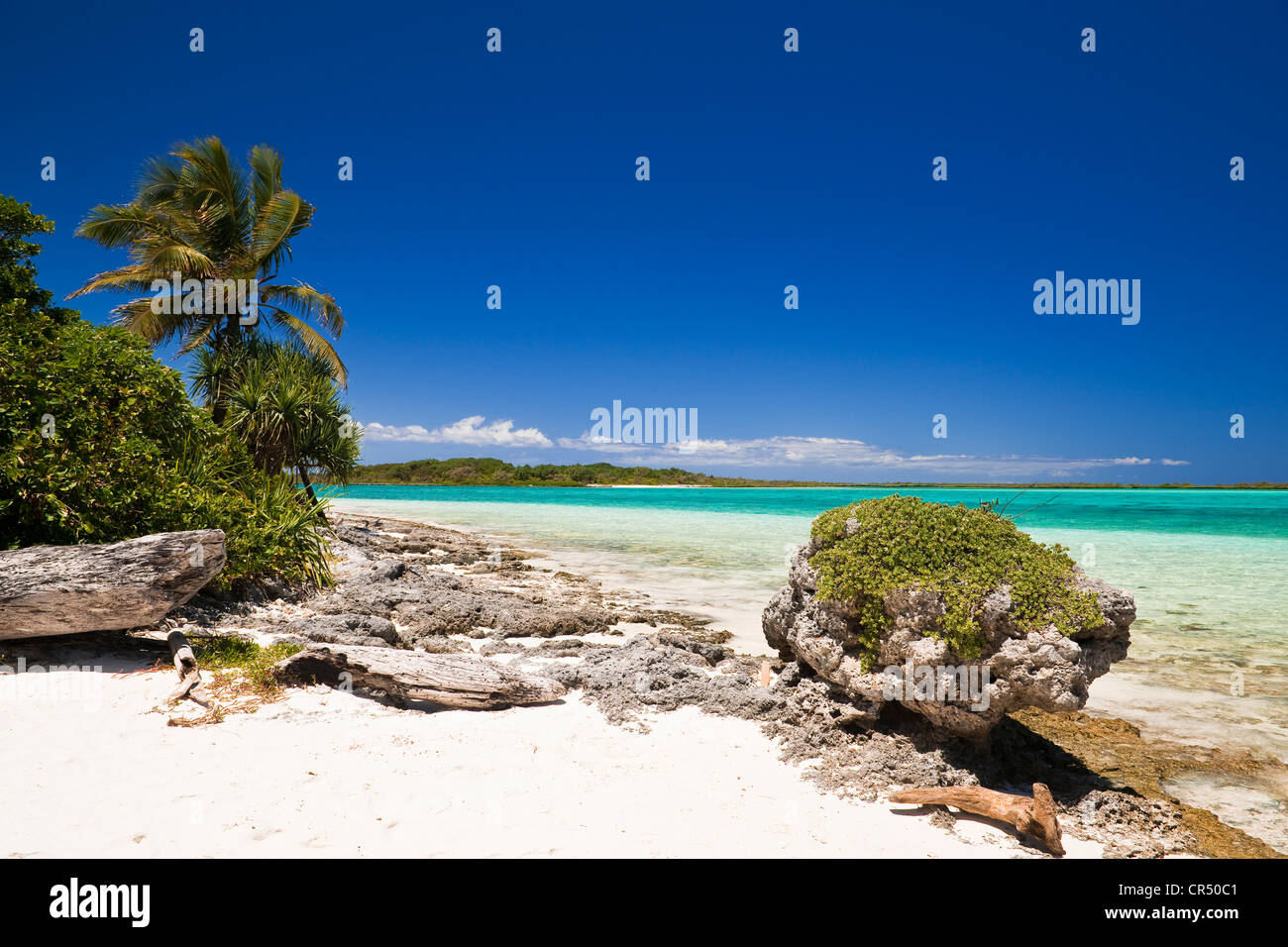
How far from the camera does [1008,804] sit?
3.94m

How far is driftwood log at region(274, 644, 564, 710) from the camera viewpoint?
554 cm

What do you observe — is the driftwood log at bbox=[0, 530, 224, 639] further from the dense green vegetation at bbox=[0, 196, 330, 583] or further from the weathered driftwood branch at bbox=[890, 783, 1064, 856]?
the weathered driftwood branch at bbox=[890, 783, 1064, 856]

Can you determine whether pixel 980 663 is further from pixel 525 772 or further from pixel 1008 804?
pixel 525 772

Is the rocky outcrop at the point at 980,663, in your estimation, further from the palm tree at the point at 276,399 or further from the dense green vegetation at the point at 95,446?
A: the palm tree at the point at 276,399

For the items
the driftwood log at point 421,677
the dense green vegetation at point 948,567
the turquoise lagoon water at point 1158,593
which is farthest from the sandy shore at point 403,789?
the turquoise lagoon water at point 1158,593

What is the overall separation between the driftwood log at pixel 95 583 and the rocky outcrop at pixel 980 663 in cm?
625

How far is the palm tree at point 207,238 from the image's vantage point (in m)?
15.4

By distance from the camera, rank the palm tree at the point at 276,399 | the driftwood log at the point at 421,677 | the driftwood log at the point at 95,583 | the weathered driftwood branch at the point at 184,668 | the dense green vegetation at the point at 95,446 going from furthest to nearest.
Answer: the palm tree at the point at 276,399
the dense green vegetation at the point at 95,446
the driftwood log at the point at 95,583
the driftwood log at the point at 421,677
the weathered driftwood branch at the point at 184,668

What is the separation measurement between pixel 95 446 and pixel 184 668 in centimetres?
288

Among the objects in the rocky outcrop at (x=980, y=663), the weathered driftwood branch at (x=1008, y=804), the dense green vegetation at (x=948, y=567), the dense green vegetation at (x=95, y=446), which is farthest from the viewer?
the dense green vegetation at (x=95, y=446)

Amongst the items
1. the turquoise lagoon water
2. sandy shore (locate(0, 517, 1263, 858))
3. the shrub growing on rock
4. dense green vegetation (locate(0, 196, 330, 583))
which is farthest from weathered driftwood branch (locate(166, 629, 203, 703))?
the shrub growing on rock

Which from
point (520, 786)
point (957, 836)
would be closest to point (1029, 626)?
point (957, 836)

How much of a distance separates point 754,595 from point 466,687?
28.6ft

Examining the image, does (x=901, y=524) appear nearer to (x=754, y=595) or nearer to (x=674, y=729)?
(x=674, y=729)
